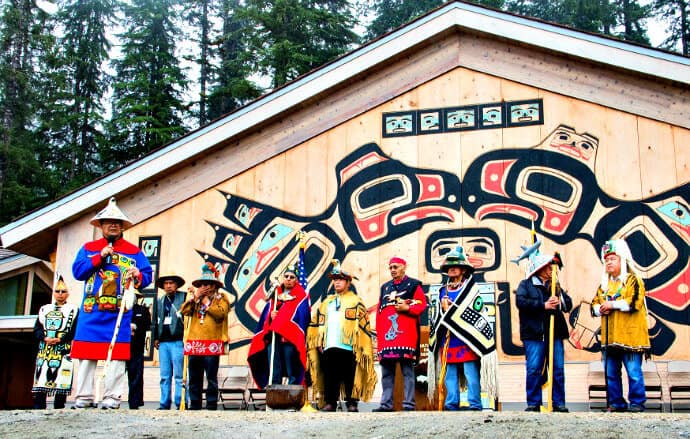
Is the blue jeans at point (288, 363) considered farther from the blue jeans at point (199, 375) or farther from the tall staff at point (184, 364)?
the tall staff at point (184, 364)

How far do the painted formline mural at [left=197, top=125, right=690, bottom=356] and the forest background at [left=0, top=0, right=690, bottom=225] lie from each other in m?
15.5

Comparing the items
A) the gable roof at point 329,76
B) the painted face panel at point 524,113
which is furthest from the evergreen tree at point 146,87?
the painted face panel at point 524,113

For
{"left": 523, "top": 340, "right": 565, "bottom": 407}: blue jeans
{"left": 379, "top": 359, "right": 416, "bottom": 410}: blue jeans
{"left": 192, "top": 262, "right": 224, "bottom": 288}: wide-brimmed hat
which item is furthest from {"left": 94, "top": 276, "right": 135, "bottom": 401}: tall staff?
{"left": 523, "top": 340, "right": 565, "bottom": 407}: blue jeans

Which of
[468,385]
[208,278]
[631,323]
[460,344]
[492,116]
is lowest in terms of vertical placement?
[468,385]

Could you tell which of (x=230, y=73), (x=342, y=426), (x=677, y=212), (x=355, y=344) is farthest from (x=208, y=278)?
(x=230, y=73)

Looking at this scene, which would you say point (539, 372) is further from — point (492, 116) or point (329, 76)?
point (329, 76)

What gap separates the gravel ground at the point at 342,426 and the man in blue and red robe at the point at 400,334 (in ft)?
6.17

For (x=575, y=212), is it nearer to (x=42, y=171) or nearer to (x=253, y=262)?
(x=253, y=262)

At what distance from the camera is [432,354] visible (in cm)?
930

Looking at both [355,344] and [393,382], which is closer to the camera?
[393,382]

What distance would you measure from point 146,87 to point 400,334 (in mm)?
22549

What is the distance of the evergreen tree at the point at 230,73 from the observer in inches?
1158

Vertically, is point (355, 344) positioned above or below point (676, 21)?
below

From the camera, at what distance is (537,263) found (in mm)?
9227
